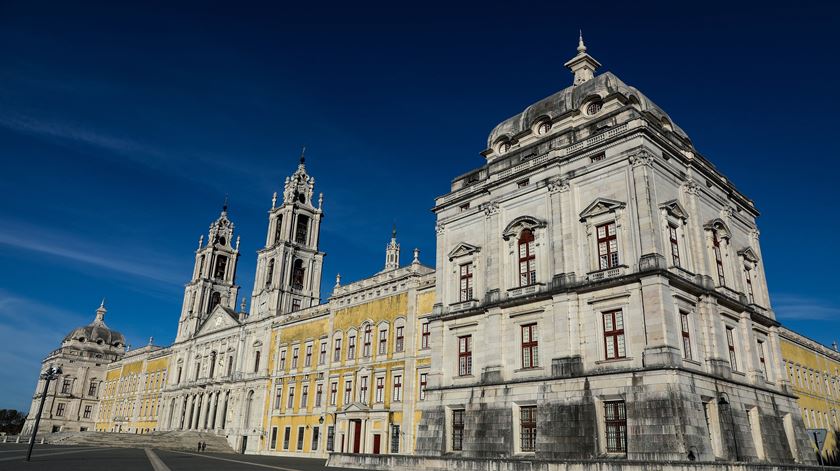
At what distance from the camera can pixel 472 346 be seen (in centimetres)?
3019

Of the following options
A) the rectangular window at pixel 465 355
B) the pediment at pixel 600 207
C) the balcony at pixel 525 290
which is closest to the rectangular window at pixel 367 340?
the rectangular window at pixel 465 355

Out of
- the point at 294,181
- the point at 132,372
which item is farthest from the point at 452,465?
the point at 132,372

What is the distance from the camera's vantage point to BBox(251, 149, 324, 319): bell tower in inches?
2411

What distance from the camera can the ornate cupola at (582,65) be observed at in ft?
121

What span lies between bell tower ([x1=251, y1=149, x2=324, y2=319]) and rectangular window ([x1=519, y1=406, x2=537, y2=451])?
38.1 metres

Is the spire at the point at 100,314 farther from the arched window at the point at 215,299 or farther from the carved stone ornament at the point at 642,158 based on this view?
the carved stone ornament at the point at 642,158

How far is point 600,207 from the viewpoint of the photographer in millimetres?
26484

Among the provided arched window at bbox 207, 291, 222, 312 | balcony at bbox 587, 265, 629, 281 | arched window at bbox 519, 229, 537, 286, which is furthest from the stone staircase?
balcony at bbox 587, 265, 629, 281

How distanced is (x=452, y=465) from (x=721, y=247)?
16.9 metres

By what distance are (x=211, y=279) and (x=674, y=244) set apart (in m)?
67.7

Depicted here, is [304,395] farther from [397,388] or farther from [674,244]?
[674,244]

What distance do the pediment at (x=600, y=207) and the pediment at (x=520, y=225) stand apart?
228 cm

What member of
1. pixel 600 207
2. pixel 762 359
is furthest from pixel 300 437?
pixel 762 359

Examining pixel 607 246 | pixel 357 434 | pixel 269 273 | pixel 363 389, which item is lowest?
pixel 357 434
